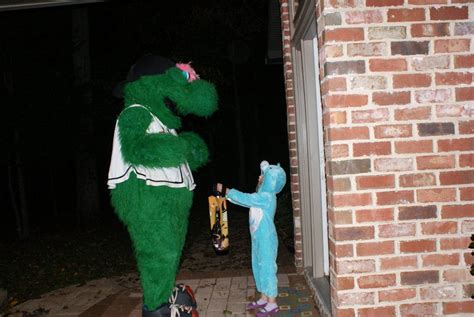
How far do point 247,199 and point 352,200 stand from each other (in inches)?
59.6

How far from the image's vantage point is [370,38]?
231 centimetres

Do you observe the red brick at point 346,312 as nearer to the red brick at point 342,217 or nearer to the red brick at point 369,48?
the red brick at point 342,217

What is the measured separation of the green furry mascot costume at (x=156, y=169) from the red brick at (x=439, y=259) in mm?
1730

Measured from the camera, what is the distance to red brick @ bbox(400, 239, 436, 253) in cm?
234

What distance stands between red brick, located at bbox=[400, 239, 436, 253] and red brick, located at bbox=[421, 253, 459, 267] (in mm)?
40

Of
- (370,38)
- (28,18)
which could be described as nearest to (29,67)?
(28,18)

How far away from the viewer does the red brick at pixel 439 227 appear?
7.66 feet

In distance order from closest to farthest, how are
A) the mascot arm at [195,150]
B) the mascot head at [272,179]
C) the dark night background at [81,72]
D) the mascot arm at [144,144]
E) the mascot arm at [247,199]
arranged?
1. the mascot arm at [144,144]
2. the mascot arm at [195,150]
3. the mascot arm at [247,199]
4. the mascot head at [272,179]
5. the dark night background at [81,72]

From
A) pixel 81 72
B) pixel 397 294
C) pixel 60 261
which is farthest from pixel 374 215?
pixel 81 72

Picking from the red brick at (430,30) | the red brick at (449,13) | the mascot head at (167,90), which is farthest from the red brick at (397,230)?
the mascot head at (167,90)

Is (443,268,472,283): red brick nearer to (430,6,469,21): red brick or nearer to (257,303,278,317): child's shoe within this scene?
(430,6,469,21): red brick

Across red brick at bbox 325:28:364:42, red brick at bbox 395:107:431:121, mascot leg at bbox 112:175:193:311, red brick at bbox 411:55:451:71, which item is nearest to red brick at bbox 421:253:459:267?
red brick at bbox 395:107:431:121

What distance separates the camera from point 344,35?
7.54 feet

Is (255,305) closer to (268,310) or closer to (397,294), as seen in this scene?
(268,310)
